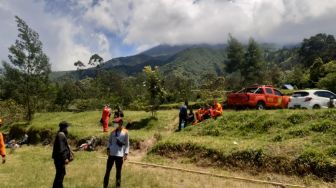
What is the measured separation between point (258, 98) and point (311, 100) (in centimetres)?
334

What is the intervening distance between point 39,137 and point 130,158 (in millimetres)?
12661

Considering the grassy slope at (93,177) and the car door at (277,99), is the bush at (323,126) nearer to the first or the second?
the grassy slope at (93,177)

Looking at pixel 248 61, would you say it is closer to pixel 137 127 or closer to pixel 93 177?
pixel 137 127

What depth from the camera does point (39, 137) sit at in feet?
96.8

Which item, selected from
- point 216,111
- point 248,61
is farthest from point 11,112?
point 248,61

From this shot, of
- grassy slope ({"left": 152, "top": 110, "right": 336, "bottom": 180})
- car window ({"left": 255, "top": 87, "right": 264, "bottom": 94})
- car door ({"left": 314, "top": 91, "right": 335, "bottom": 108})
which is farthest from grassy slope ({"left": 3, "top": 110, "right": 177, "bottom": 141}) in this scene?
car door ({"left": 314, "top": 91, "right": 335, "bottom": 108})

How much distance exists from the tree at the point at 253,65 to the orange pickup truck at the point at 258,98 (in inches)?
1783

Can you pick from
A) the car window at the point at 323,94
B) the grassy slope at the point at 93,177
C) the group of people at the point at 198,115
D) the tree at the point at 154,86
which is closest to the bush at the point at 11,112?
Answer: the tree at the point at 154,86

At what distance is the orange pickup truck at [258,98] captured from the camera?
81.5 feet

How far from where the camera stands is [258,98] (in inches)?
982

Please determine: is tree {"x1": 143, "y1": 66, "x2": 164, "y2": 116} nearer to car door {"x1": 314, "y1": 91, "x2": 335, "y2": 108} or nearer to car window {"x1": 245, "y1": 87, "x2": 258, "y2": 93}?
car window {"x1": 245, "y1": 87, "x2": 258, "y2": 93}

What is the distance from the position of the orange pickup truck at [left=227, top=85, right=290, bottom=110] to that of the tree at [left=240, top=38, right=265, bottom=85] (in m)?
45.3

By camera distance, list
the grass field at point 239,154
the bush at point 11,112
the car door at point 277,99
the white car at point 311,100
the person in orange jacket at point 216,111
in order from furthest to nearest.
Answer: the bush at point 11,112, the car door at point 277,99, the person in orange jacket at point 216,111, the white car at point 311,100, the grass field at point 239,154

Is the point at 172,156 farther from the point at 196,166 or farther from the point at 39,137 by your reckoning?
the point at 39,137
